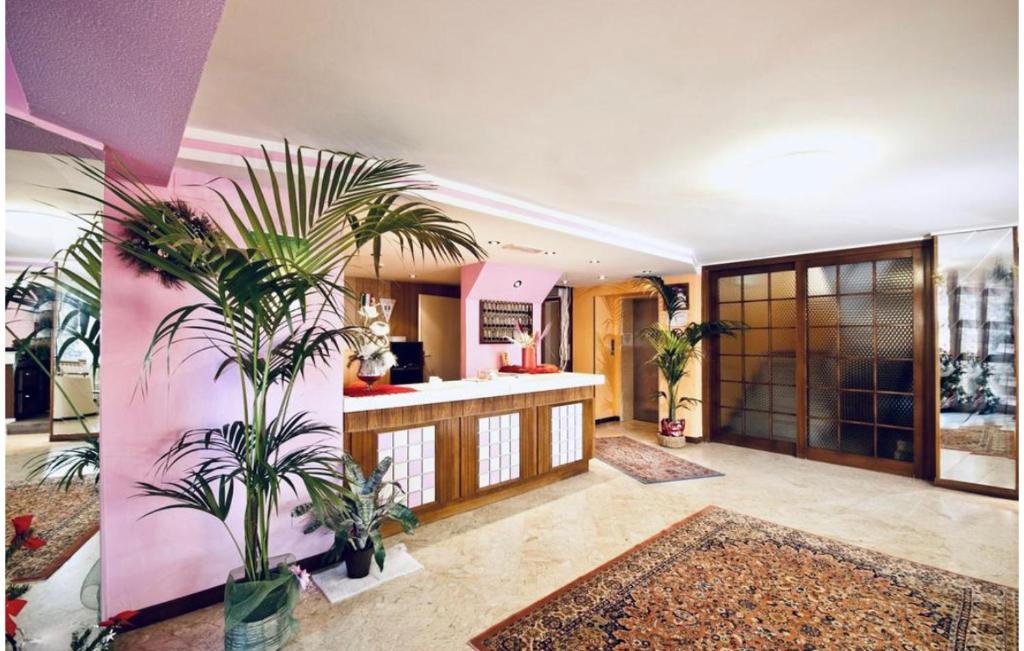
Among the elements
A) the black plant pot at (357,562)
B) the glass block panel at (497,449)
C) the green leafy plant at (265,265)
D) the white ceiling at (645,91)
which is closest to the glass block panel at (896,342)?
the white ceiling at (645,91)

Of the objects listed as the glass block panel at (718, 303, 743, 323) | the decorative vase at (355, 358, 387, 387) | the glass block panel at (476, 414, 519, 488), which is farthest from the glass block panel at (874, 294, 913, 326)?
the decorative vase at (355, 358, 387, 387)

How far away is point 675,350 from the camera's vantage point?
18.6 ft

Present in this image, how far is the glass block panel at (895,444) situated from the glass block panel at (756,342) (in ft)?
4.47

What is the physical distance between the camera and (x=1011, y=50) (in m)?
1.59

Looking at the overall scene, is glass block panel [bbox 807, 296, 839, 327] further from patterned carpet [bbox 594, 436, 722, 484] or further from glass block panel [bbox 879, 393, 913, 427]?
patterned carpet [bbox 594, 436, 722, 484]

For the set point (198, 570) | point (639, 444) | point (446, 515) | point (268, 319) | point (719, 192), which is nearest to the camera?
point (268, 319)

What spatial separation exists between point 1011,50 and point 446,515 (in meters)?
3.77

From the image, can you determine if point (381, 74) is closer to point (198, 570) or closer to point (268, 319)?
point (268, 319)

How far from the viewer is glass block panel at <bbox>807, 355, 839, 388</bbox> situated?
4977 mm

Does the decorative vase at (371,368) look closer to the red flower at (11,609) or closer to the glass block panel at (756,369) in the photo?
the red flower at (11,609)

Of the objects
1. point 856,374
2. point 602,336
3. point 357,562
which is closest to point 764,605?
point 357,562

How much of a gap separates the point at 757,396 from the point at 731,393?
0.32 metres

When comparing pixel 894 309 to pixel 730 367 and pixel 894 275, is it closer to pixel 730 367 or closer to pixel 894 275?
pixel 894 275

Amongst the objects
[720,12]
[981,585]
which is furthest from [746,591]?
[720,12]
